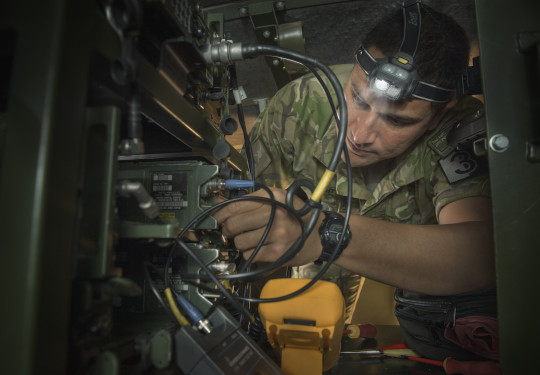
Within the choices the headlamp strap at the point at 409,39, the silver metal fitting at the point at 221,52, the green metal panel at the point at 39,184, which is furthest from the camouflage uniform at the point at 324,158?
the green metal panel at the point at 39,184

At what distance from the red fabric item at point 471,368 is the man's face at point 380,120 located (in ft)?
2.58

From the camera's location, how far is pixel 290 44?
5.15 feet

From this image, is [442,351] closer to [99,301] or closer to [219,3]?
[99,301]

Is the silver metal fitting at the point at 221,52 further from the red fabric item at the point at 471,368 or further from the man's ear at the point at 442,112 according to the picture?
the red fabric item at the point at 471,368

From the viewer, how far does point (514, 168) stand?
54 cm

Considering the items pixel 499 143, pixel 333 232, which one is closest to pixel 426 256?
pixel 333 232

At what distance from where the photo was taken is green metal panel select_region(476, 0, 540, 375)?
53 cm

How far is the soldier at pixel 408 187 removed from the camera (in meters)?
0.95

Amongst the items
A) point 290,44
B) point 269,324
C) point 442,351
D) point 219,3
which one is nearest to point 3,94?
point 269,324

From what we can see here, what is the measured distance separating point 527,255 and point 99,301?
70cm

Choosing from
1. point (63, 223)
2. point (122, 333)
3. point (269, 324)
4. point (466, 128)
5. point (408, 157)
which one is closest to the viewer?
point (63, 223)

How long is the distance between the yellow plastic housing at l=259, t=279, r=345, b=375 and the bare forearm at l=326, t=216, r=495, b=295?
247mm

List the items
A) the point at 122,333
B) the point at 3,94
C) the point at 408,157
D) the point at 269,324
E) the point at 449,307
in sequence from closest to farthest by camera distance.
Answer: the point at 3,94 → the point at 122,333 → the point at 269,324 → the point at 449,307 → the point at 408,157

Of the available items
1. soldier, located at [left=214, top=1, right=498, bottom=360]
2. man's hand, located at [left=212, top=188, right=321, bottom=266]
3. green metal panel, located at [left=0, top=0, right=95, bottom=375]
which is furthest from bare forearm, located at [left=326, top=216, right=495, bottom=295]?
green metal panel, located at [left=0, top=0, right=95, bottom=375]
